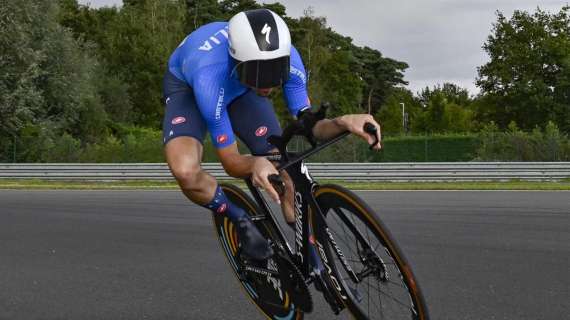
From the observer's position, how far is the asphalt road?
5.24 m

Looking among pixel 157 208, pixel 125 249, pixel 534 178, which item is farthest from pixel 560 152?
pixel 125 249

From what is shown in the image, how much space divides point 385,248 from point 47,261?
4.98 meters

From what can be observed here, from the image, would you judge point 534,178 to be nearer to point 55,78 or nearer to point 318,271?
point 318,271

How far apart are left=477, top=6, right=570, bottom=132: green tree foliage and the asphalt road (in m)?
34.4

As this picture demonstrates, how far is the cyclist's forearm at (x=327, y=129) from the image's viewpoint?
3680 mm

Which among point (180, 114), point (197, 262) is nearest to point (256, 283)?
point (180, 114)

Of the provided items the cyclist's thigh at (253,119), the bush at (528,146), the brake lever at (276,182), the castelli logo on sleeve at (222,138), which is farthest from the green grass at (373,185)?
the brake lever at (276,182)

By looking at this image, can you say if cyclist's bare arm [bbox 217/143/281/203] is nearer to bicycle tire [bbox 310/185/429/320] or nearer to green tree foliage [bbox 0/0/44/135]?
bicycle tire [bbox 310/185/429/320]

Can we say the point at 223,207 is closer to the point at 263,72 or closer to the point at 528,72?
the point at 263,72

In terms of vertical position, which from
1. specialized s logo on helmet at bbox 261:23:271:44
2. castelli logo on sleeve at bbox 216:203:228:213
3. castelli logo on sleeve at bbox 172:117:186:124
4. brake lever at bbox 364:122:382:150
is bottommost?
castelli logo on sleeve at bbox 216:203:228:213

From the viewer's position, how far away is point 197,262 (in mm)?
7215

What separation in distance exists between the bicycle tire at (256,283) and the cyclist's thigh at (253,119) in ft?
1.14

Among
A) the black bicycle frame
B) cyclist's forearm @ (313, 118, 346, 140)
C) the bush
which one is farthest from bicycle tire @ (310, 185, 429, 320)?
the bush

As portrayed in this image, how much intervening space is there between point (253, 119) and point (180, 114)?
475mm
